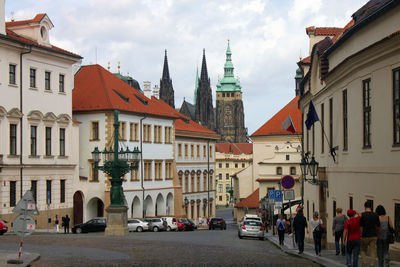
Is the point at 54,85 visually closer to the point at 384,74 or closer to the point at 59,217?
the point at 59,217

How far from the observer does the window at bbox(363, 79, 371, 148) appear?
21.8 meters

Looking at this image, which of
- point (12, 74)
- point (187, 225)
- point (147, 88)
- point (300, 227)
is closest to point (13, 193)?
point (12, 74)

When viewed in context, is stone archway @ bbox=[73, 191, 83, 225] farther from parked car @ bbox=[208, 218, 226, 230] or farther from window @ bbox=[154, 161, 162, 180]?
parked car @ bbox=[208, 218, 226, 230]

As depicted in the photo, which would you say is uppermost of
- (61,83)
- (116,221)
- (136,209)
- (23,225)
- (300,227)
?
(61,83)

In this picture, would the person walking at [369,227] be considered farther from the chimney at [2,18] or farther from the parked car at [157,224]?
the parked car at [157,224]

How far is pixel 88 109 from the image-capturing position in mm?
66062

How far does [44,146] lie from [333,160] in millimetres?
32006

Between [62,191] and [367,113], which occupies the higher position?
[367,113]

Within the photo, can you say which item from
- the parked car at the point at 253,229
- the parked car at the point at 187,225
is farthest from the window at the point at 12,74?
the parked car at the point at 253,229

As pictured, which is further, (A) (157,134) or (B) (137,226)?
(A) (157,134)

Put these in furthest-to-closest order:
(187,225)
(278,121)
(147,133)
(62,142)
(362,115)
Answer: (278,121)
(147,133)
(187,225)
(62,142)
(362,115)

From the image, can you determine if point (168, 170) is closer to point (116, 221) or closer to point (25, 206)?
point (116, 221)

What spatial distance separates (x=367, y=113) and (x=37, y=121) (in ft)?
119

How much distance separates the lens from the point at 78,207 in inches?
2462
